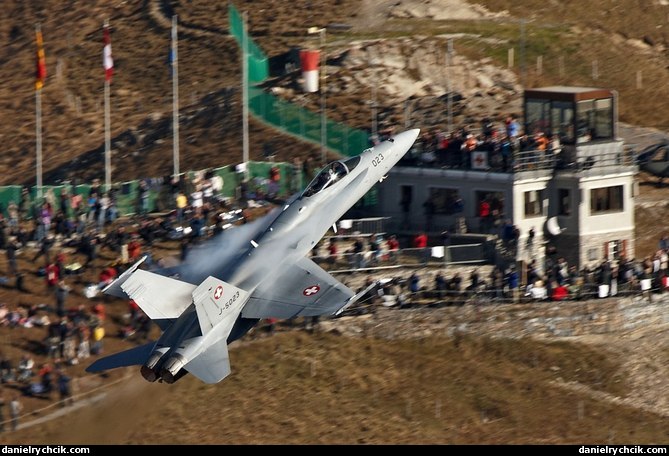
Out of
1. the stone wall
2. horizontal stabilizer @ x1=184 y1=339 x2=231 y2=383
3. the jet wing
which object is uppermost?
the jet wing

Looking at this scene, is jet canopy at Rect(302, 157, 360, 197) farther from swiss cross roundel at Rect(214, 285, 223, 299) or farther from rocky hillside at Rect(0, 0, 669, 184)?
rocky hillside at Rect(0, 0, 669, 184)

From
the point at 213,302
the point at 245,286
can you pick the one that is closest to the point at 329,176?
the point at 245,286

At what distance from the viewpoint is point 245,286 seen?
205 feet

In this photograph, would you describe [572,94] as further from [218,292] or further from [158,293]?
[158,293]

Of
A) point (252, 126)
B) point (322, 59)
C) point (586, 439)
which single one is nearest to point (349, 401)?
point (586, 439)

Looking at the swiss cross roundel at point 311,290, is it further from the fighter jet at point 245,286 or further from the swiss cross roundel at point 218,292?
the swiss cross roundel at point 218,292

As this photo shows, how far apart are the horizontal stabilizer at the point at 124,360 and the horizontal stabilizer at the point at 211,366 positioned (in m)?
1.65

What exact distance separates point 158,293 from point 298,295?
5638 mm

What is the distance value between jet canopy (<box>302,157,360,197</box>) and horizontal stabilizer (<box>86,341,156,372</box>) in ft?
36.7

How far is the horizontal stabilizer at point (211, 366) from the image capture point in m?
57.0

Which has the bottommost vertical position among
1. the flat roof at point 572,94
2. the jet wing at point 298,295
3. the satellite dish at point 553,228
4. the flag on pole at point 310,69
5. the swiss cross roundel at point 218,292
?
the satellite dish at point 553,228

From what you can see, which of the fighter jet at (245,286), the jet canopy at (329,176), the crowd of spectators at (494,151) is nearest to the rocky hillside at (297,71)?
the crowd of spectators at (494,151)

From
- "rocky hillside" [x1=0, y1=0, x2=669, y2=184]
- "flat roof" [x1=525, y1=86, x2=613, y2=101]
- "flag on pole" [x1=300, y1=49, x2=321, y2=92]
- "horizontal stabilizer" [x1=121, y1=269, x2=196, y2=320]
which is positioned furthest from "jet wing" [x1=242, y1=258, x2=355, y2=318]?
"flag on pole" [x1=300, y1=49, x2=321, y2=92]

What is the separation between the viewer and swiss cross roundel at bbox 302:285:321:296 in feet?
201
